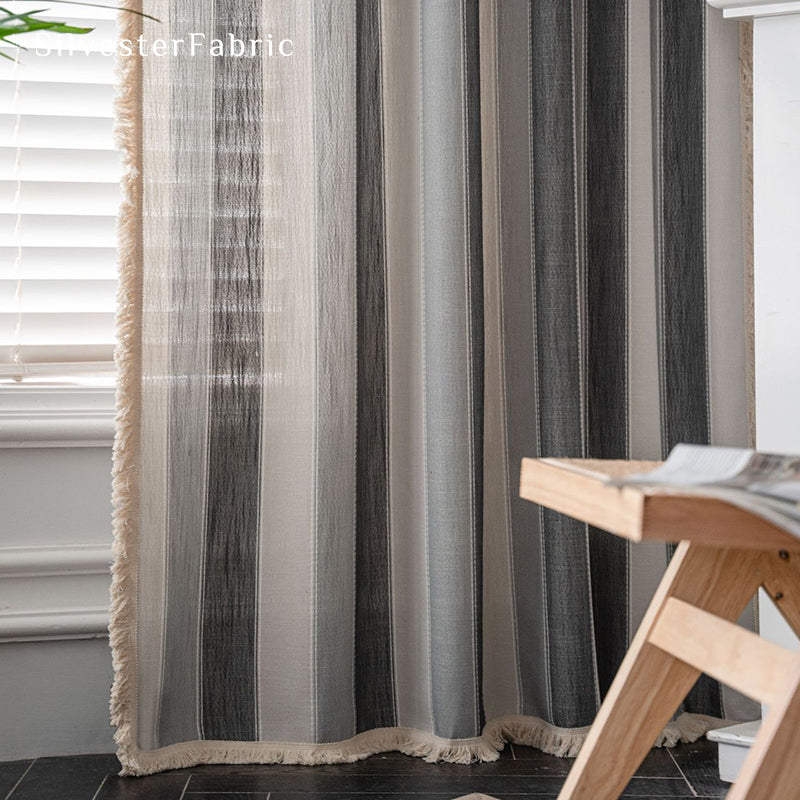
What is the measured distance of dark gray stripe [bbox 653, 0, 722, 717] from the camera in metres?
1.46

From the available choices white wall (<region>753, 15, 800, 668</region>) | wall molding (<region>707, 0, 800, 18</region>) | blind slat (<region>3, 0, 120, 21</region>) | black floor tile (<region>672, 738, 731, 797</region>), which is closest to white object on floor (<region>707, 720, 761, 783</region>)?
black floor tile (<region>672, 738, 731, 797</region>)

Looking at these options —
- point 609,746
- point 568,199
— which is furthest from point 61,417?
point 609,746

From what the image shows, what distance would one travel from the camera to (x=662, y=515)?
2.20 ft

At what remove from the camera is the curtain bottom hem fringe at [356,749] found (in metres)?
1.37

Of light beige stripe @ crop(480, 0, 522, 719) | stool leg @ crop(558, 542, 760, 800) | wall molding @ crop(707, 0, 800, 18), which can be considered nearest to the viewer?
stool leg @ crop(558, 542, 760, 800)

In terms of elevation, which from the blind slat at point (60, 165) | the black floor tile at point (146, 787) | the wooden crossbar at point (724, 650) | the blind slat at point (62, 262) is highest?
the blind slat at point (60, 165)

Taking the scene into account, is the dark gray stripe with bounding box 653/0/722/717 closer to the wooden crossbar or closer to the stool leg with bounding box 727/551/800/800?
the wooden crossbar

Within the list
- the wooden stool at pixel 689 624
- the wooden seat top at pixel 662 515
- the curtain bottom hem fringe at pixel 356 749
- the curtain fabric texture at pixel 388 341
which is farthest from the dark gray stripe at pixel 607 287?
the wooden seat top at pixel 662 515

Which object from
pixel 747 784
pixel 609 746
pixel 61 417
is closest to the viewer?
pixel 747 784

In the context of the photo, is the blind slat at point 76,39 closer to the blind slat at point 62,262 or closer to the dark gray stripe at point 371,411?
the blind slat at point 62,262

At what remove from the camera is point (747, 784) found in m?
0.71

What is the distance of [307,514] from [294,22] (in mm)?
729

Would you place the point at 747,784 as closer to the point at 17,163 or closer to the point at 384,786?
the point at 384,786

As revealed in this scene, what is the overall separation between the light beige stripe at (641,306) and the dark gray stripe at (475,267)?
0.85ft
